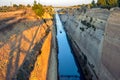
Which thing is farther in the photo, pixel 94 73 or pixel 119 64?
pixel 94 73

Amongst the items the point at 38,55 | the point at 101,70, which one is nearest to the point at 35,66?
the point at 38,55

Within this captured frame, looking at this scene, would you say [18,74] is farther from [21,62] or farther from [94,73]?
[94,73]

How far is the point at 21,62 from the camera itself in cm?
1352

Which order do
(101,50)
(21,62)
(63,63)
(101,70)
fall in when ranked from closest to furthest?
(21,62), (101,70), (101,50), (63,63)

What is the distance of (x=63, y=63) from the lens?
2802 centimetres

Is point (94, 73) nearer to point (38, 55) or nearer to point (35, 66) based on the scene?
point (38, 55)

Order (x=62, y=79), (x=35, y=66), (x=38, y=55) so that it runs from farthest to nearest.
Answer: (x=62, y=79) < (x=38, y=55) < (x=35, y=66)

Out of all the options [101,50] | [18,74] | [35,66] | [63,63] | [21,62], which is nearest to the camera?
[18,74]

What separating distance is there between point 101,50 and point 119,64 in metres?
5.05

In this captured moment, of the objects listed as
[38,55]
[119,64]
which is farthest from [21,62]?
[119,64]

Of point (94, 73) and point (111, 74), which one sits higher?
point (111, 74)

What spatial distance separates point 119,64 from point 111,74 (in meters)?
1.35

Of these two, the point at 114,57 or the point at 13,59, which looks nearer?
the point at 13,59

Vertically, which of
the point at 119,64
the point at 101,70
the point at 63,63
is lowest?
the point at 63,63
